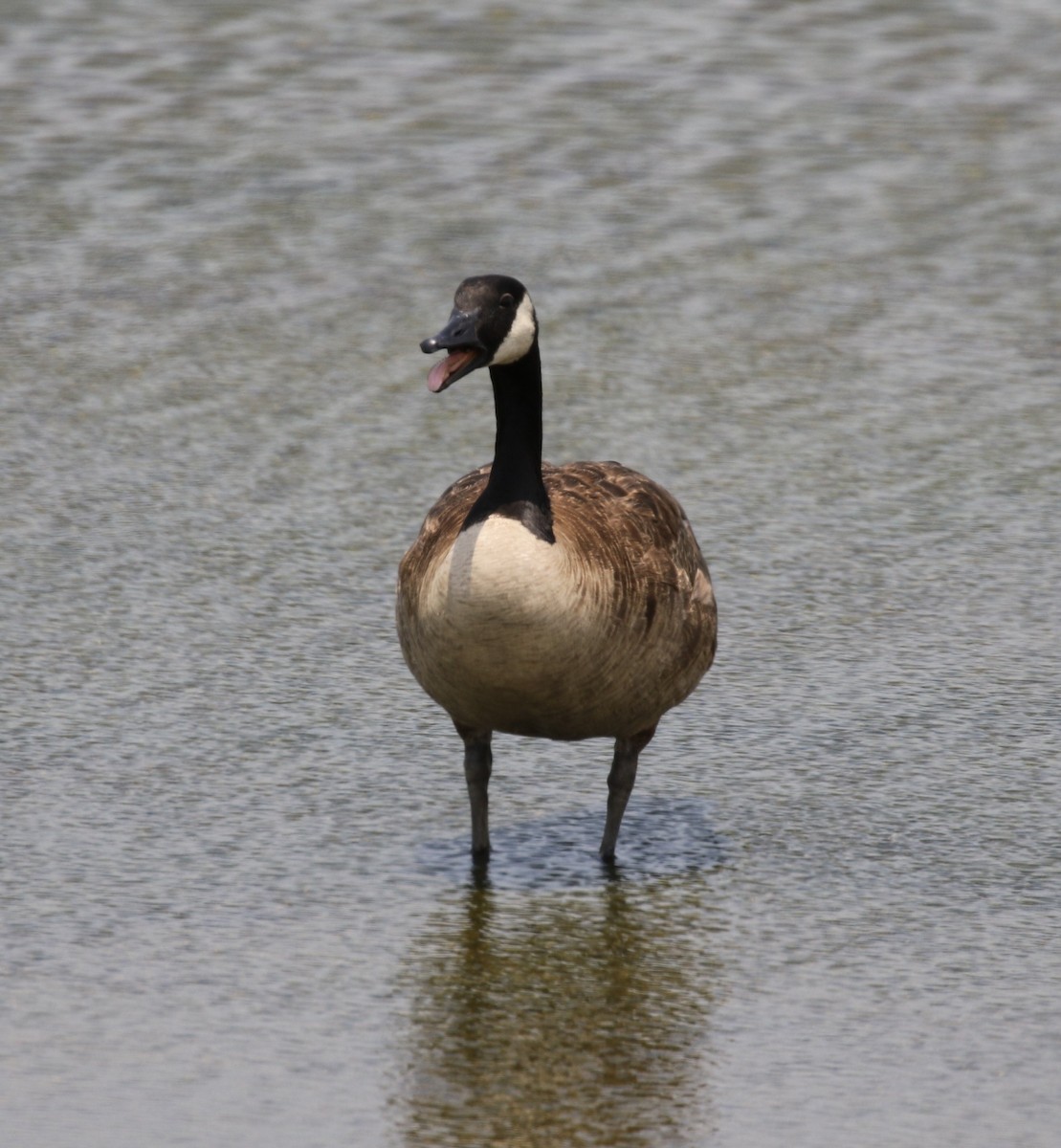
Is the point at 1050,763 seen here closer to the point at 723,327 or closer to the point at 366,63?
the point at 723,327

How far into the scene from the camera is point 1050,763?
23.0 ft

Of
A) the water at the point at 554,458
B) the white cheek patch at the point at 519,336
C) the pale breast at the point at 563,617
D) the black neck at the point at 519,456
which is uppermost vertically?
the white cheek patch at the point at 519,336

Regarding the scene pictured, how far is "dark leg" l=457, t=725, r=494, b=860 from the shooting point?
6375 millimetres

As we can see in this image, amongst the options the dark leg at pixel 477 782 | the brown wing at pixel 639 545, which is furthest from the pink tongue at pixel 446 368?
the dark leg at pixel 477 782

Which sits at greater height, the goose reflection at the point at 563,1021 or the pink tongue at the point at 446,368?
the pink tongue at the point at 446,368

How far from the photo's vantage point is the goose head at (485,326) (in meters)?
6.01

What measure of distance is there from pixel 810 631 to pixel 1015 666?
71cm

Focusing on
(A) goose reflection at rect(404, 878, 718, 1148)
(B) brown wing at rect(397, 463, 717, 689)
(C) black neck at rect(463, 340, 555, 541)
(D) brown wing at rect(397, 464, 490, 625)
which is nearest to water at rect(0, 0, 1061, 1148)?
(A) goose reflection at rect(404, 878, 718, 1148)

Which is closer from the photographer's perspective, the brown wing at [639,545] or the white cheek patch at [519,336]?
the white cheek patch at [519,336]

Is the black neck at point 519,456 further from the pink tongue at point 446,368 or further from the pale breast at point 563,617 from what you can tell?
the pink tongue at point 446,368

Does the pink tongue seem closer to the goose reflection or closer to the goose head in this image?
the goose head

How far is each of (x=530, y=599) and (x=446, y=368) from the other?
2.02ft

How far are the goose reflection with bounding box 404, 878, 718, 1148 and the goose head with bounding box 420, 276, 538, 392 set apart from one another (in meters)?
1.37

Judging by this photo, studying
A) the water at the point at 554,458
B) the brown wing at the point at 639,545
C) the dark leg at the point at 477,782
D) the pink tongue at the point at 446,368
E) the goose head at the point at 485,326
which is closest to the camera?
the water at the point at 554,458
